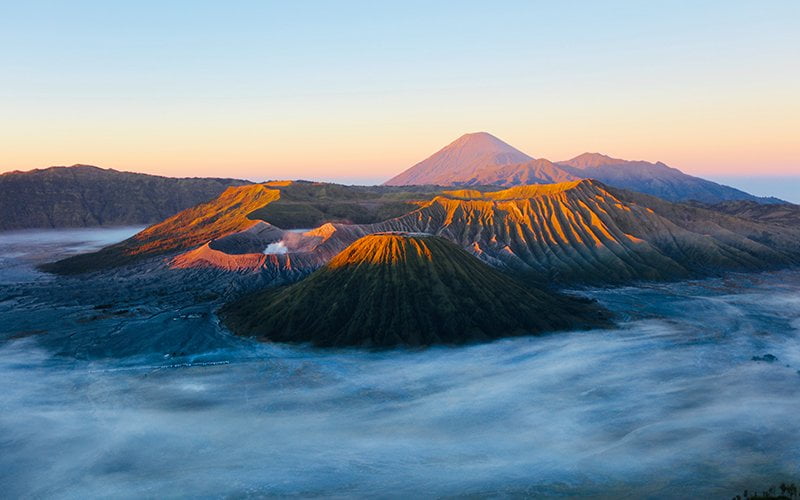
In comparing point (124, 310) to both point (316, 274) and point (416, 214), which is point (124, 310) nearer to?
point (316, 274)

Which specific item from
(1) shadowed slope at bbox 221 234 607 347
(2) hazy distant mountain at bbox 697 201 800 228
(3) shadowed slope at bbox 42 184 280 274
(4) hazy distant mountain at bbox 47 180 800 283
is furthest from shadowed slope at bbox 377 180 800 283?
(3) shadowed slope at bbox 42 184 280 274

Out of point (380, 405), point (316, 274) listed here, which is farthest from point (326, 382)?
point (316, 274)

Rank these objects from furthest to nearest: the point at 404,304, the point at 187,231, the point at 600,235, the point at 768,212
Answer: the point at 768,212 < the point at 187,231 < the point at 600,235 < the point at 404,304

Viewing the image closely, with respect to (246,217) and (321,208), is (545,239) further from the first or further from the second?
(246,217)

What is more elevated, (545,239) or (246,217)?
(246,217)

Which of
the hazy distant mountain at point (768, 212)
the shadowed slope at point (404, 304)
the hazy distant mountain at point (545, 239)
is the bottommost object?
the shadowed slope at point (404, 304)

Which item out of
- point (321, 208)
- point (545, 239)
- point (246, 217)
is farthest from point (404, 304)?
point (321, 208)

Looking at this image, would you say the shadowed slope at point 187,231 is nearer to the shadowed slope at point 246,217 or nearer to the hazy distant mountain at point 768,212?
the shadowed slope at point 246,217

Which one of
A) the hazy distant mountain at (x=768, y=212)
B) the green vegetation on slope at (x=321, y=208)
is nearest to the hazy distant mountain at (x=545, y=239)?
the green vegetation on slope at (x=321, y=208)
